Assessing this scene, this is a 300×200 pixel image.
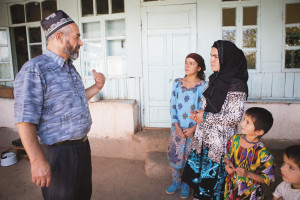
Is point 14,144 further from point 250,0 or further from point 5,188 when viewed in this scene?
point 250,0

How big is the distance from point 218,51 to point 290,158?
41.5 inches

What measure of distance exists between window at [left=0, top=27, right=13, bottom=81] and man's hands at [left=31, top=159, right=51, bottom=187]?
479 cm

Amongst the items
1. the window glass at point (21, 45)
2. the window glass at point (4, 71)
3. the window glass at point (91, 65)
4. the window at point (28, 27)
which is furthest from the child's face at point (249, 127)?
the window glass at point (4, 71)

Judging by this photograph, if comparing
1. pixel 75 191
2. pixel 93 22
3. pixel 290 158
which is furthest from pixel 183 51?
pixel 75 191

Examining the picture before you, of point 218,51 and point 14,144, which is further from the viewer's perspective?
point 14,144

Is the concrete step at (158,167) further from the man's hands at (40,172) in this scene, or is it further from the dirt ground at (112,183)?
the man's hands at (40,172)

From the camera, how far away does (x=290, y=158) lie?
1572mm

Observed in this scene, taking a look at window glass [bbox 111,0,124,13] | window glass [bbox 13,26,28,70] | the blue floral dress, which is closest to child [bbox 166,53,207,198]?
the blue floral dress

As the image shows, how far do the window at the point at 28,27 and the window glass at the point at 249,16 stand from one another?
4.06 metres

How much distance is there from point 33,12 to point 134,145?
12.9ft

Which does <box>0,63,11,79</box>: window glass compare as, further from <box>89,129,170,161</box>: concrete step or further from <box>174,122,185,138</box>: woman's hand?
<box>174,122,185,138</box>: woman's hand

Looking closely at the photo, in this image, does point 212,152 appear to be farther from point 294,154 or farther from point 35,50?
→ point 35,50

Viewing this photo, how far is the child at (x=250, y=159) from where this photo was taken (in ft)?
5.41

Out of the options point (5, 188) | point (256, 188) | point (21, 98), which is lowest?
point (5, 188)
